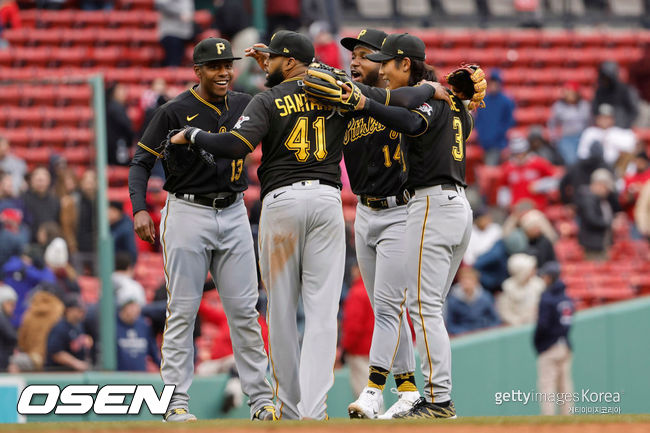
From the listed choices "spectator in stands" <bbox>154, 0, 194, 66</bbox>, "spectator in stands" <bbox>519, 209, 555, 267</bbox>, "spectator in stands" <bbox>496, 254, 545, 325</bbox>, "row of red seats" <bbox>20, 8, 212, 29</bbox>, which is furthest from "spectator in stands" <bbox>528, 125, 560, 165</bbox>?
"row of red seats" <bbox>20, 8, 212, 29</bbox>

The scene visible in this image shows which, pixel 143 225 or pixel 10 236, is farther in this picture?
pixel 10 236

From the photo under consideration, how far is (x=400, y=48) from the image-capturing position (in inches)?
271

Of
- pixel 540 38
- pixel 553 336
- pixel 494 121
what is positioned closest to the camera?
pixel 553 336

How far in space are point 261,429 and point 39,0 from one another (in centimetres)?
1194

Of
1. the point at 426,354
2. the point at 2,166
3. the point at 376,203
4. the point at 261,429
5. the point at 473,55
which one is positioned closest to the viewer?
the point at 261,429

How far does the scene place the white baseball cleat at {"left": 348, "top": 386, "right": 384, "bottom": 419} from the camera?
6.84 m

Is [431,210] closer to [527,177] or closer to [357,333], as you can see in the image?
[357,333]

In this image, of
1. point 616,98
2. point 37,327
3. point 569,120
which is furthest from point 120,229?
point 616,98

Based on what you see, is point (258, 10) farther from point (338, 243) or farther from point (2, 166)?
point (338, 243)

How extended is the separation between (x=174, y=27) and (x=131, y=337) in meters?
6.58

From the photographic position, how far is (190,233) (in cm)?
688

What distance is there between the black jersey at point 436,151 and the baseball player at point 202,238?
3.08 feet

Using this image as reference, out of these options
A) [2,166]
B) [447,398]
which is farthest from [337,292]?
[2,166]

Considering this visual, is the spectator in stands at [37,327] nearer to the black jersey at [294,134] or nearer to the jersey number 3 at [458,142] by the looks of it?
the black jersey at [294,134]
